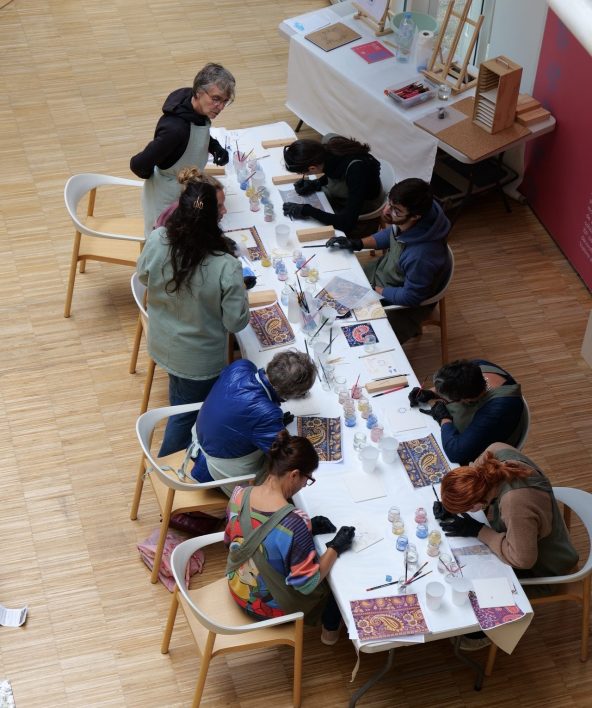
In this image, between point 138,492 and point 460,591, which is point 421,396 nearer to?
point 460,591

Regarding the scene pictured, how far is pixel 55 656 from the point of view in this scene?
210 inches

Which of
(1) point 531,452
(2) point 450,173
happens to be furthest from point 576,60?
(1) point 531,452

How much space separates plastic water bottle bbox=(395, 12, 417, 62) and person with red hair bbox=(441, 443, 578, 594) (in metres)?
4.34

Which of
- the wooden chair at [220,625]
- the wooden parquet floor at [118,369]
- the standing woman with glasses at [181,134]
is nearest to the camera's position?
the wooden chair at [220,625]

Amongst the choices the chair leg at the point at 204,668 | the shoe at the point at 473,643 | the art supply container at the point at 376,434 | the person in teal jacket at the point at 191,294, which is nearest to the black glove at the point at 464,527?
the art supply container at the point at 376,434

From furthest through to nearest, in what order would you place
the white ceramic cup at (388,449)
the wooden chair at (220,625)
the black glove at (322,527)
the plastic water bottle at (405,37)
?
1. the plastic water bottle at (405,37)
2. the white ceramic cup at (388,449)
3. the black glove at (322,527)
4. the wooden chair at (220,625)

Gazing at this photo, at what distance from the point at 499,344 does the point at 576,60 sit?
220cm

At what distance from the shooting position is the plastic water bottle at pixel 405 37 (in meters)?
8.05

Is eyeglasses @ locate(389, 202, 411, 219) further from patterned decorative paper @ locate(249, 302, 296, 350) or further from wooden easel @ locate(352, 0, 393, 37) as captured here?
wooden easel @ locate(352, 0, 393, 37)

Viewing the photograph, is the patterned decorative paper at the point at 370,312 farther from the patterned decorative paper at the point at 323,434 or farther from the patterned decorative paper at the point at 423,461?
the patterned decorative paper at the point at 423,461

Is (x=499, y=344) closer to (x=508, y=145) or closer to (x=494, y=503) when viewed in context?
(x=508, y=145)

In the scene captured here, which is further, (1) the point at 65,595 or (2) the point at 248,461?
(1) the point at 65,595

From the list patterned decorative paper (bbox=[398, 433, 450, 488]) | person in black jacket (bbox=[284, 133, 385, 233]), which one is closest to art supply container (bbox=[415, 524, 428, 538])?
patterned decorative paper (bbox=[398, 433, 450, 488])

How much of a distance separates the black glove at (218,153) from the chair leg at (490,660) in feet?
12.3
